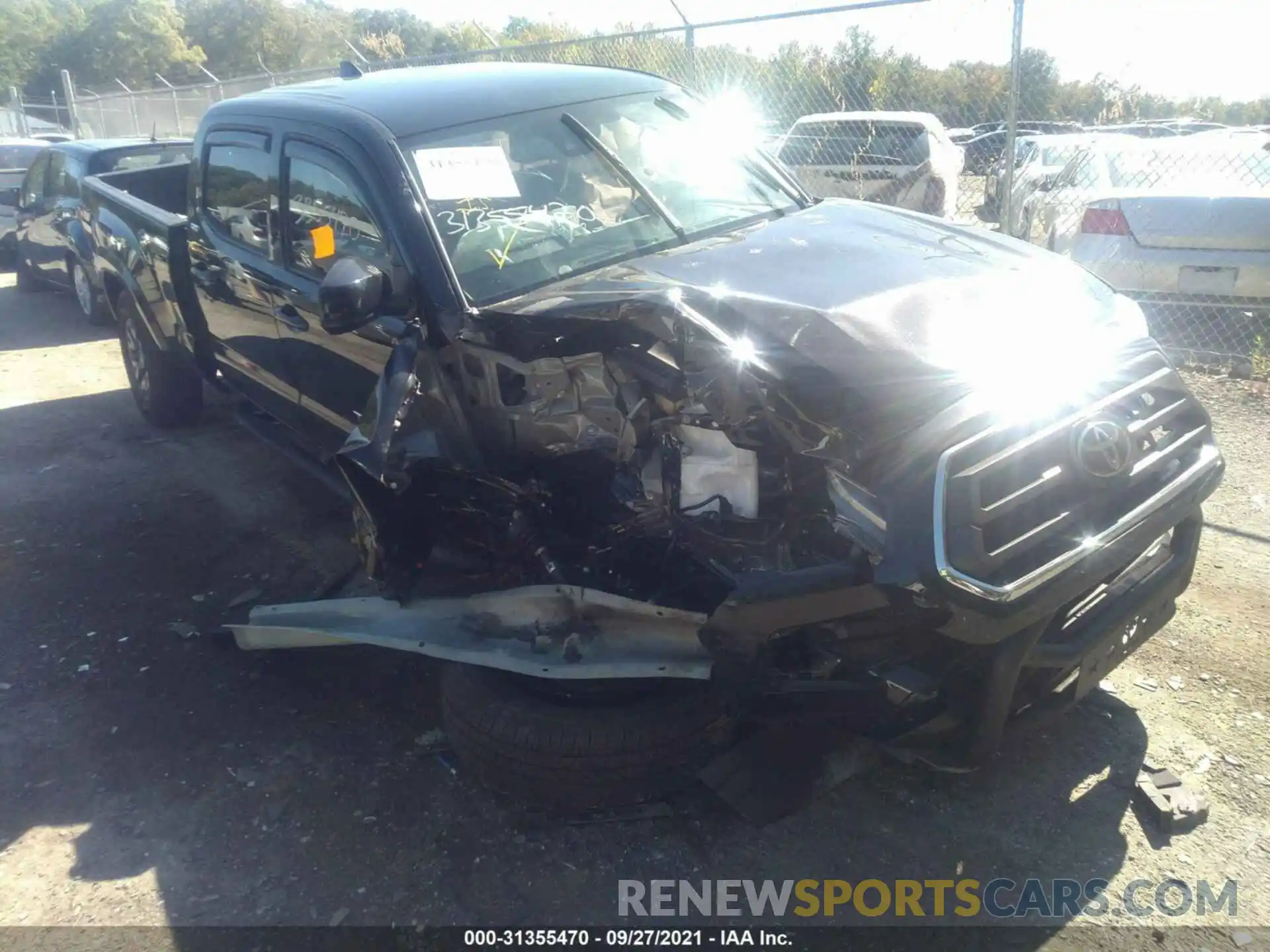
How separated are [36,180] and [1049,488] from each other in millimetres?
10948

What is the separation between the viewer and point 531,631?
3.02 metres

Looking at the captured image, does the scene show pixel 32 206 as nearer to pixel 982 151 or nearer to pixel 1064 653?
pixel 1064 653

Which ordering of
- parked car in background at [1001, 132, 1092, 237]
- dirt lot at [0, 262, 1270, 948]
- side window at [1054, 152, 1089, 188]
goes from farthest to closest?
side window at [1054, 152, 1089, 188] < parked car in background at [1001, 132, 1092, 237] < dirt lot at [0, 262, 1270, 948]

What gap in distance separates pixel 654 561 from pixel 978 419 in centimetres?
102

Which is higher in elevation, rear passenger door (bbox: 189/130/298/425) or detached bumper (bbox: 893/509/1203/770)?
rear passenger door (bbox: 189/130/298/425)

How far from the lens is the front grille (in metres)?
2.31

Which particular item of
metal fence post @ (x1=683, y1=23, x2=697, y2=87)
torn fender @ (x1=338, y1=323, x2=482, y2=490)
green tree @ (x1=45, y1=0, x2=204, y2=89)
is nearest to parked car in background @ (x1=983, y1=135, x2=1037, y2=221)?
metal fence post @ (x1=683, y1=23, x2=697, y2=87)

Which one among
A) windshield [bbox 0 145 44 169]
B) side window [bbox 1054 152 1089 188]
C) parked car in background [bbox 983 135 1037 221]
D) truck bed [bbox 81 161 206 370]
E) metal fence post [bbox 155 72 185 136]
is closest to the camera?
truck bed [bbox 81 161 206 370]

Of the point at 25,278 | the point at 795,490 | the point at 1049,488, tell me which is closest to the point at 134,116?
the point at 25,278

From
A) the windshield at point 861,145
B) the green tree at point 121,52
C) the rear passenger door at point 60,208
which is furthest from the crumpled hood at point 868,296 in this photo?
the green tree at point 121,52

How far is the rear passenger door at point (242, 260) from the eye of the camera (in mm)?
4293

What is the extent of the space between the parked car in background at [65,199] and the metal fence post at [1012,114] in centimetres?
642

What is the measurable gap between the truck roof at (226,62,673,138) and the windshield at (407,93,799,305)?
69 mm

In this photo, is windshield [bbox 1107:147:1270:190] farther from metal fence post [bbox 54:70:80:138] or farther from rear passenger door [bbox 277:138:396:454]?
metal fence post [bbox 54:70:80:138]
